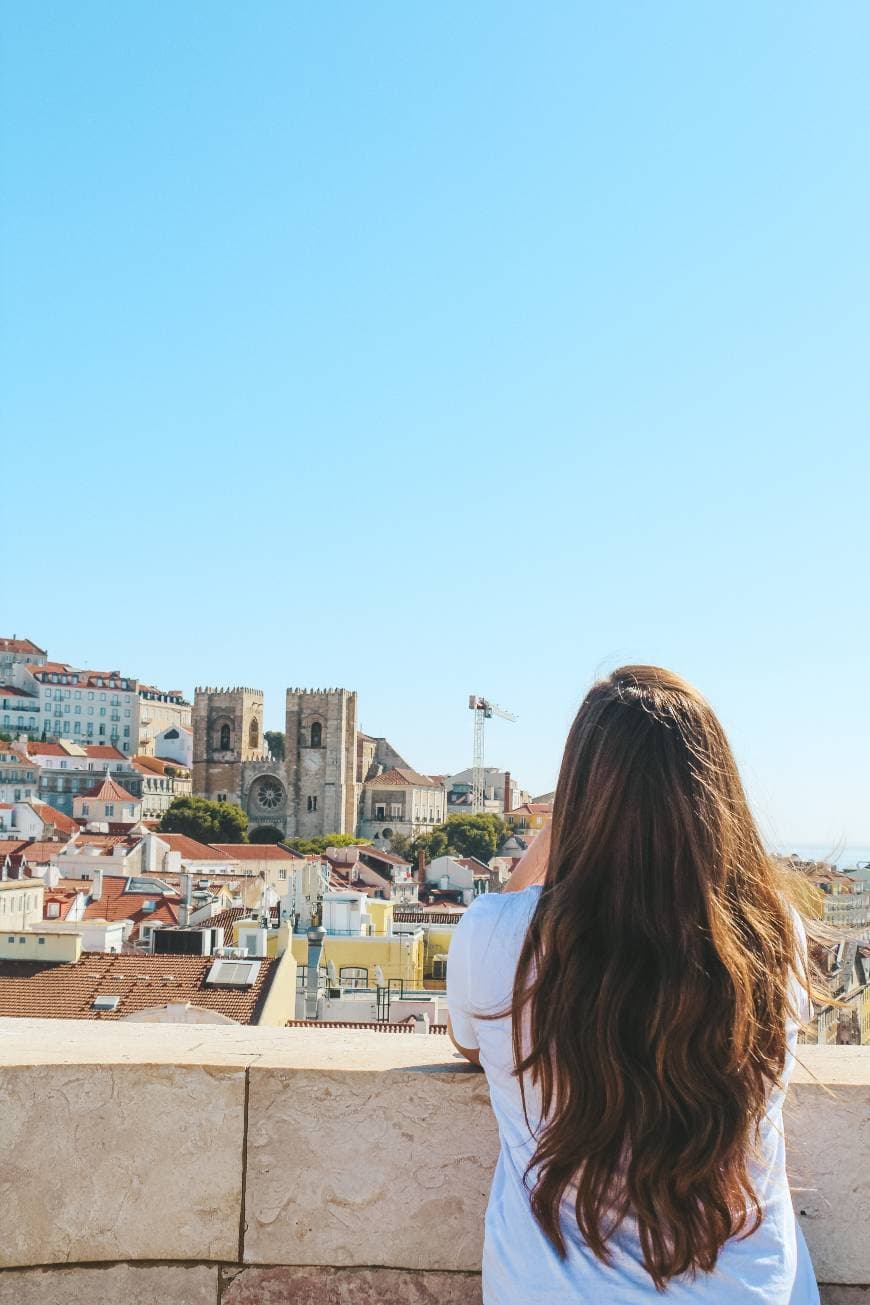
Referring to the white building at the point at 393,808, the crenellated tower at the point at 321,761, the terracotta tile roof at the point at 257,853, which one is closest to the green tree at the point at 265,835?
the crenellated tower at the point at 321,761

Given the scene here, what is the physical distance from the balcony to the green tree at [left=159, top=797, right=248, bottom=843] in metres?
61.7

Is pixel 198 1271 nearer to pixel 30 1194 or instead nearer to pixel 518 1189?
pixel 30 1194

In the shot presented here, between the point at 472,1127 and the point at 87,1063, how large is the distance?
1.92 ft

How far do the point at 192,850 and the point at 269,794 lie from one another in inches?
1296

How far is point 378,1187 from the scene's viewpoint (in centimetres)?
188

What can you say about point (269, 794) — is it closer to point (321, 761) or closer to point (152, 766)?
point (321, 761)

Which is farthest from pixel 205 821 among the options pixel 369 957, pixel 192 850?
pixel 369 957

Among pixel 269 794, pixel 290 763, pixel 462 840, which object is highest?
pixel 290 763

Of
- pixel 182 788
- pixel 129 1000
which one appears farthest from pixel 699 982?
pixel 182 788

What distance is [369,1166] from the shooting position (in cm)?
188

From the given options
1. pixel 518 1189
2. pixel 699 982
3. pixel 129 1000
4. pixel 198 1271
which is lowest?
pixel 129 1000

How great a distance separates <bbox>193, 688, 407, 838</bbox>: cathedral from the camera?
78000 millimetres

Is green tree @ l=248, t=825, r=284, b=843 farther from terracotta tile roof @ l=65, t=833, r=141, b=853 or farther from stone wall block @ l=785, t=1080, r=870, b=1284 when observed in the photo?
stone wall block @ l=785, t=1080, r=870, b=1284

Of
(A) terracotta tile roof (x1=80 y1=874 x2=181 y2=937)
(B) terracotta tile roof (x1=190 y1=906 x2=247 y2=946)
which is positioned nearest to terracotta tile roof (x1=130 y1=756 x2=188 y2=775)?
(A) terracotta tile roof (x1=80 y1=874 x2=181 y2=937)
